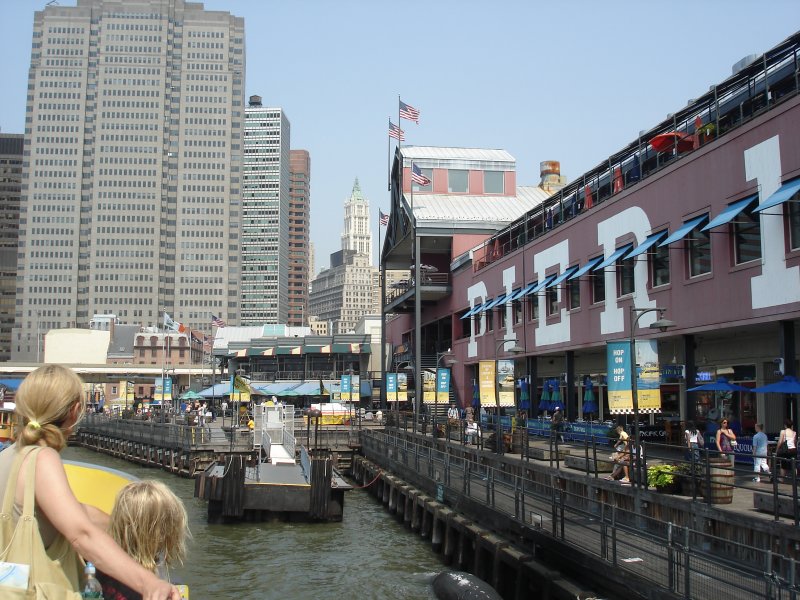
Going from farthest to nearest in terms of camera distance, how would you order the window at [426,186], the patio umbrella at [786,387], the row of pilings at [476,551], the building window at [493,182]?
the building window at [493,182] < the window at [426,186] < the patio umbrella at [786,387] < the row of pilings at [476,551]

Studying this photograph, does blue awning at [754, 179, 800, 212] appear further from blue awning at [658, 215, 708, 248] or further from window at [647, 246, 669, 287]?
window at [647, 246, 669, 287]

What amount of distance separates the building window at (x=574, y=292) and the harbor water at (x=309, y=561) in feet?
44.7

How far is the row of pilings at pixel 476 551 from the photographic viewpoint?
14.7 metres

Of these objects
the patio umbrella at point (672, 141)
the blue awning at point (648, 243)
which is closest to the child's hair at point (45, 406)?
the blue awning at point (648, 243)

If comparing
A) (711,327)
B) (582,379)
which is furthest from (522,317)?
(711,327)

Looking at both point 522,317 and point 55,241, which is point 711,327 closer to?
point 522,317

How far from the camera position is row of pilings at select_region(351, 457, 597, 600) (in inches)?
580

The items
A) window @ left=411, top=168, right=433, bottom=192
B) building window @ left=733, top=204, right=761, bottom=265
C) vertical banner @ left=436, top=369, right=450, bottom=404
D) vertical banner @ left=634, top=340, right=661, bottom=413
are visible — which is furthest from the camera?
window @ left=411, top=168, right=433, bottom=192

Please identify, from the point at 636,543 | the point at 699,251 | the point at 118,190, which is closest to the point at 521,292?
the point at 699,251

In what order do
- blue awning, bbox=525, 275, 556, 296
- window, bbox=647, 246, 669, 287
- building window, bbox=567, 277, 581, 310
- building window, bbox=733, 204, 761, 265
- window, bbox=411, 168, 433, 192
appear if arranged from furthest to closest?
1. window, bbox=411, 168, 433, 192
2. blue awning, bbox=525, 275, 556, 296
3. building window, bbox=567, 277, 581, 310
4. window, bbox=647, 246, 669, 287
5. building window, bbox=733, 204, 761, 265

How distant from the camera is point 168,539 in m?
3.77

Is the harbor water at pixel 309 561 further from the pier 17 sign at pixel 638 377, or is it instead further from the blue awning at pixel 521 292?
the blue awning at pixel 521 292

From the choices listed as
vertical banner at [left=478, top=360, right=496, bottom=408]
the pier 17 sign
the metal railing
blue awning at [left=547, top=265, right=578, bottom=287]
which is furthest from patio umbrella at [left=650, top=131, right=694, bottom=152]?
the metal railing

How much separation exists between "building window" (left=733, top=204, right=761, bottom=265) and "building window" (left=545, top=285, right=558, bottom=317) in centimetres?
1592
